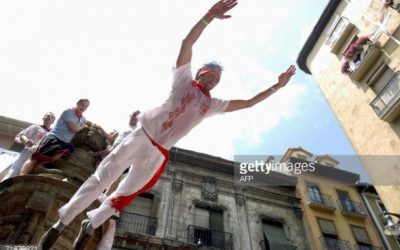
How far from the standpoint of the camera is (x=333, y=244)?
1761 centimetres

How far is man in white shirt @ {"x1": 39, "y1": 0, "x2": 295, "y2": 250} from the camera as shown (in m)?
3.13

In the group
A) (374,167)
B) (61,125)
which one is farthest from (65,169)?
(374,167)

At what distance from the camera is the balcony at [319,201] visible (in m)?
19.0

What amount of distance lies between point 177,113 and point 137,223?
1217cm

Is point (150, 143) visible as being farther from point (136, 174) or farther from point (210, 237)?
point (210, 237)

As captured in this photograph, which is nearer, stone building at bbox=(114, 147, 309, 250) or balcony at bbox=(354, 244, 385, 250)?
stone building at bbox=(114, 147, 309, 250)

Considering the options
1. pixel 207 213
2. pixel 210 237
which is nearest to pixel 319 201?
pixel 207 213

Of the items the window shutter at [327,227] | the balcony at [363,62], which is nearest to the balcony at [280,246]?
the window shutter at [327,227]

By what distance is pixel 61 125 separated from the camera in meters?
5.47

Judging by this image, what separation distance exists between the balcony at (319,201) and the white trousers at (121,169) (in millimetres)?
17887

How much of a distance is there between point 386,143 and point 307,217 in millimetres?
6974

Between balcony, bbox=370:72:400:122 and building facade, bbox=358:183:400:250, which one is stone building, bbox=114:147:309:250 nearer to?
building facade, bbox=358:183:400:250

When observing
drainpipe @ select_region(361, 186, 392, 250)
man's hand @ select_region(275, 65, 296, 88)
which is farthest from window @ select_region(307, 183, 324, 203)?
man's hand @ select_region(275, 65, 296, 88)

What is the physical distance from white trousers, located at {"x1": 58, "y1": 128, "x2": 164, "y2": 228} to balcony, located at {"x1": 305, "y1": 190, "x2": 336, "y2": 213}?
17887mm
